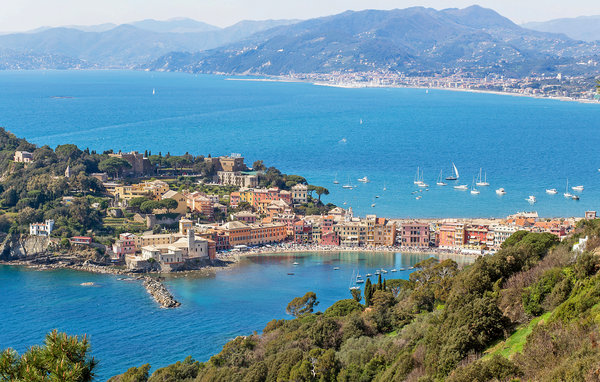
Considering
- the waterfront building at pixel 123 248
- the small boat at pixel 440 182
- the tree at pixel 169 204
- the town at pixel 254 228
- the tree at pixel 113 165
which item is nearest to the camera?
the waterfront building at pixel 123 248

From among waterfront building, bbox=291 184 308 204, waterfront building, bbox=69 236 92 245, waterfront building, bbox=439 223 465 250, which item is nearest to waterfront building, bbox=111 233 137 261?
waterfront building, bbox=69 236 92 245

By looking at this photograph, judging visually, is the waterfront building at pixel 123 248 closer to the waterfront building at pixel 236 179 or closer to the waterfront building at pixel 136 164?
the waterfront building at pixel 236 179

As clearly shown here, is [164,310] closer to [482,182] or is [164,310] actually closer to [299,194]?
[299,194]

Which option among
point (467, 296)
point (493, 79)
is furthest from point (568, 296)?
point (493, 79)

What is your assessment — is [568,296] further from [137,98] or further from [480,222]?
[137,98]

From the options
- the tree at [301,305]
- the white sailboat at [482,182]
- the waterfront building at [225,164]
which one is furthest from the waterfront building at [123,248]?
the white sailboat at [482,182]

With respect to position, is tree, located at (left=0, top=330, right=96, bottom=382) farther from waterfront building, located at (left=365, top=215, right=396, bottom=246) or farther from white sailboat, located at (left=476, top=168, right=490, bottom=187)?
white sailboat, located at (left=476, top=168, right=490, bottom=187)
